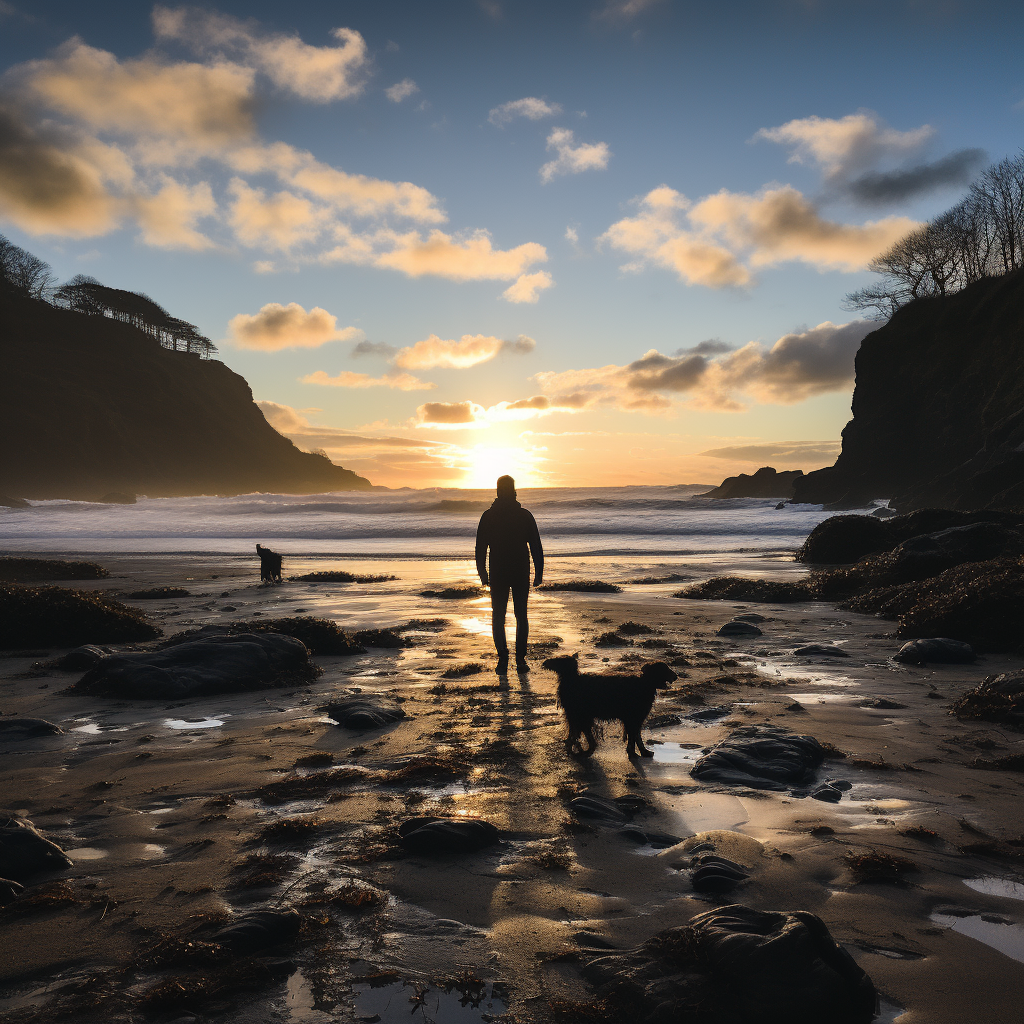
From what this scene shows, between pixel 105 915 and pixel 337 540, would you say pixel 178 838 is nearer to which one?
pixel 105 915

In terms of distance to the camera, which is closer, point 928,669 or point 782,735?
point 782,735

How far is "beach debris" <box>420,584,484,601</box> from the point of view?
1385cm

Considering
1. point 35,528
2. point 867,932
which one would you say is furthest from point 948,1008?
point 35,528

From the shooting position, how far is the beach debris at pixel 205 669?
6.32m

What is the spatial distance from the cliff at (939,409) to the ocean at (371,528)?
4.94 m

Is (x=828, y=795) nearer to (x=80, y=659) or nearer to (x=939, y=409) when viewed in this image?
(x=80, y=659)

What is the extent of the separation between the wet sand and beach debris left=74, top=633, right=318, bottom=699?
0.69ft

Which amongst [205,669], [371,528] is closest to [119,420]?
[371,528]

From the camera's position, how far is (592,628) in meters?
10.0

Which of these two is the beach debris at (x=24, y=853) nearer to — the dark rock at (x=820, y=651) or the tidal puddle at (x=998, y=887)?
the tidal puddle at (x=998, y=887)

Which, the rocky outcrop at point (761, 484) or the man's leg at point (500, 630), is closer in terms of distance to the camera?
the man's leg at point (500, 630)

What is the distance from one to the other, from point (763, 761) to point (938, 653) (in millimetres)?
4367

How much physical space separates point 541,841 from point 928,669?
5.78 metres

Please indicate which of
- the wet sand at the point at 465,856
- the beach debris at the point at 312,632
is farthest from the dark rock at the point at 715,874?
the beach debris at the point at 312,632
